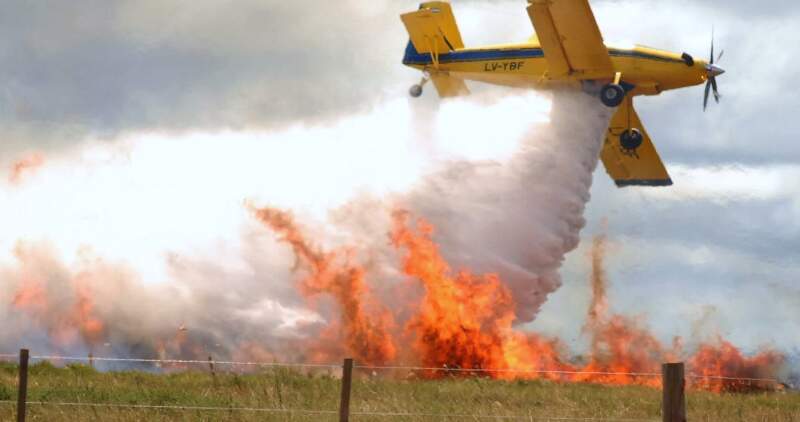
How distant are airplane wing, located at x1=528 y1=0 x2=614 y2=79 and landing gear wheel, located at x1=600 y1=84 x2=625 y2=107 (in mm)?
704

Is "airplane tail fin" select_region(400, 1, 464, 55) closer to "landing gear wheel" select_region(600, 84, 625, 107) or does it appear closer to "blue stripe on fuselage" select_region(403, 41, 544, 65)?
"blue stripe on fuselage" select_region(403, 41, 544, 65)

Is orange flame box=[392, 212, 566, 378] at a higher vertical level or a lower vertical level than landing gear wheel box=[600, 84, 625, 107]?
lower

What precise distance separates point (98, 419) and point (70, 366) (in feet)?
41.6

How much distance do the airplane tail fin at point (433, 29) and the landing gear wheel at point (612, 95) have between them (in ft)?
29.1

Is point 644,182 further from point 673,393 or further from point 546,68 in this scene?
point 673,393

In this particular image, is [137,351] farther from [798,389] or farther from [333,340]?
[798,389]

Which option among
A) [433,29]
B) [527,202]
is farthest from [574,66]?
[433,29]

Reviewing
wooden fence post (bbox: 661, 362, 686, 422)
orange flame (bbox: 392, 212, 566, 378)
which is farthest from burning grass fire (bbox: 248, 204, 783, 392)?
wooden fence post (bbox: 661, 362, 686, 422)

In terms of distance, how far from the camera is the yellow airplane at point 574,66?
147 feet

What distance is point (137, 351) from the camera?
42031 millimetres

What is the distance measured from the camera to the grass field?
2305cm

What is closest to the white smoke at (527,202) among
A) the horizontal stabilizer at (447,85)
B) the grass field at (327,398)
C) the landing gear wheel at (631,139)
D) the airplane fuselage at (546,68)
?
the airplane fuselage at (546,68)

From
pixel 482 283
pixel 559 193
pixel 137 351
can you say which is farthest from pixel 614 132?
pixel 137 351

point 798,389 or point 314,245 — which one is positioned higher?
point 314,245
